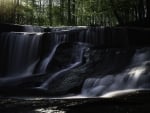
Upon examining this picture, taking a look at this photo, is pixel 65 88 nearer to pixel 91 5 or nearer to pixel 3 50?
pixel 3 50

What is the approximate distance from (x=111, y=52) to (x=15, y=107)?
1140cm

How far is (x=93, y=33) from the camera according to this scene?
29.5 meters

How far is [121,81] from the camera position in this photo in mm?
20656

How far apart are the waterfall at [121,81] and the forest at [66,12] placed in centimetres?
1708

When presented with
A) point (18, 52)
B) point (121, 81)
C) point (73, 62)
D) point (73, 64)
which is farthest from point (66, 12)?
point (121, 81)

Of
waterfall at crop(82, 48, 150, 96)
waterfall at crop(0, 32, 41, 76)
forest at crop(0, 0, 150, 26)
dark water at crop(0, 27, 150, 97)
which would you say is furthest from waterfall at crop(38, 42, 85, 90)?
forest at crop(0, 0, 150, 26)

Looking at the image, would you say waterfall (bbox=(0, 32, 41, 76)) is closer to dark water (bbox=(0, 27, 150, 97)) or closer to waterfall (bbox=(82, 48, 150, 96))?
dark water (bbox=(0, 27, 150, 97))

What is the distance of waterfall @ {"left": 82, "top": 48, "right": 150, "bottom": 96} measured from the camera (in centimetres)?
1980

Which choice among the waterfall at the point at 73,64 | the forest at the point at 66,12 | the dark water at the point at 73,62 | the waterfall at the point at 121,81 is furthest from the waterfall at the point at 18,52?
the forest at the point at 66,12

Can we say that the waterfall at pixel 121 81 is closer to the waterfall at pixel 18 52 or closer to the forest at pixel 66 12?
the waterfall at pixel 18 52

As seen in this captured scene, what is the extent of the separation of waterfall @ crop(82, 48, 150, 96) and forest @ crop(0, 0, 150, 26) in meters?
17.1

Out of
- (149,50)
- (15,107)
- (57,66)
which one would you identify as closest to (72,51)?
(57,66)

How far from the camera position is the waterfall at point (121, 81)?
19797mm

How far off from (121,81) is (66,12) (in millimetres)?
50142
